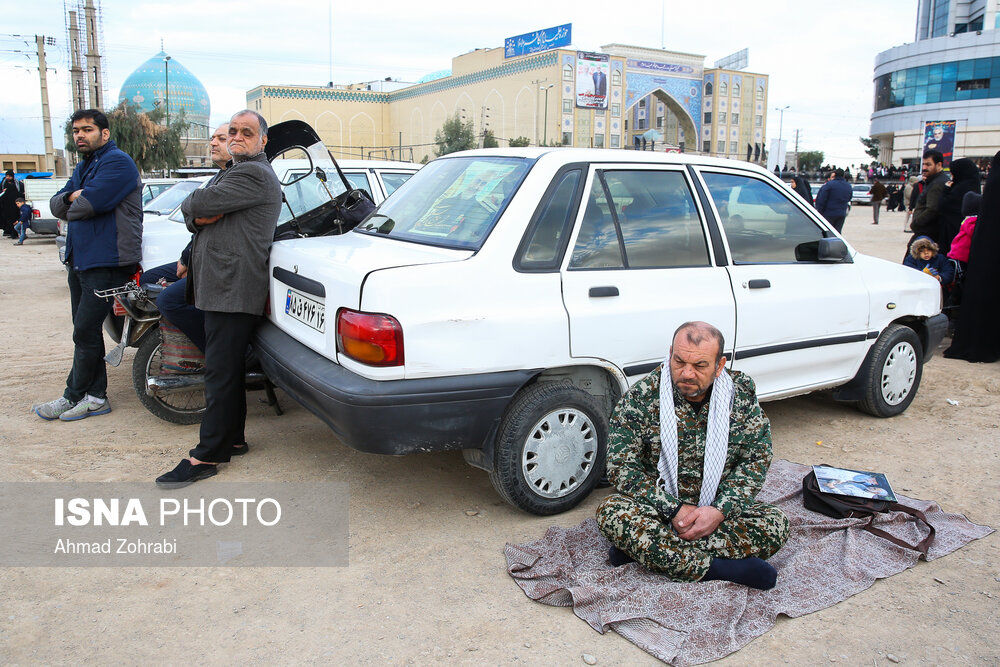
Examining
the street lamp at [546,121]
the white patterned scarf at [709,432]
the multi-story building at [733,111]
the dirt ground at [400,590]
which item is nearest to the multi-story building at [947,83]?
the multi-story building at [733,111]

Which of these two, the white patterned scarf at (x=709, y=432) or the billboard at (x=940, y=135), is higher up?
the billboard at (x=940, y=135)

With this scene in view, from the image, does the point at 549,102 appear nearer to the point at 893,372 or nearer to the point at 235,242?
the point at 893,372

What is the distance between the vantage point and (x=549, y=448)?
363 centimetres

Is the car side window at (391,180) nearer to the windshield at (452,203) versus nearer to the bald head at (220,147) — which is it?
the bald head at (220,147)

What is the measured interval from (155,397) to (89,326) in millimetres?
628

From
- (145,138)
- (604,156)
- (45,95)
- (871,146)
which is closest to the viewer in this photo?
(604,156)

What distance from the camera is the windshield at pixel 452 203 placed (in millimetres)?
Answer: 3688

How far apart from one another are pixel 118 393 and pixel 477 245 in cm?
371

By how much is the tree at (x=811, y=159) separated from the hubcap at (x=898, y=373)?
341 feet

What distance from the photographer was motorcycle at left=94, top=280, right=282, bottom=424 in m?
4.88

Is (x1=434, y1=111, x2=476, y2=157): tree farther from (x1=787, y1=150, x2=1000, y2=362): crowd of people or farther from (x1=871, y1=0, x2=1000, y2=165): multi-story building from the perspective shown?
(x1=787, y1=150, x2=1000, y2=362): crowd of people

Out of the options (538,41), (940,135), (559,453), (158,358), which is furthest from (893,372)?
(538,41)

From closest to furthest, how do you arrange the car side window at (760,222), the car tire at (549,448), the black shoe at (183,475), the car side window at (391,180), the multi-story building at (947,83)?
the car tire at (549,448)
the black shoe at (183,475)
the car side window at (760,222)
the car side window at (391,180)
the multi-story building at (947,83)

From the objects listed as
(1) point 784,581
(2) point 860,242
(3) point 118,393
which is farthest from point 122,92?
(1) point 784,581
